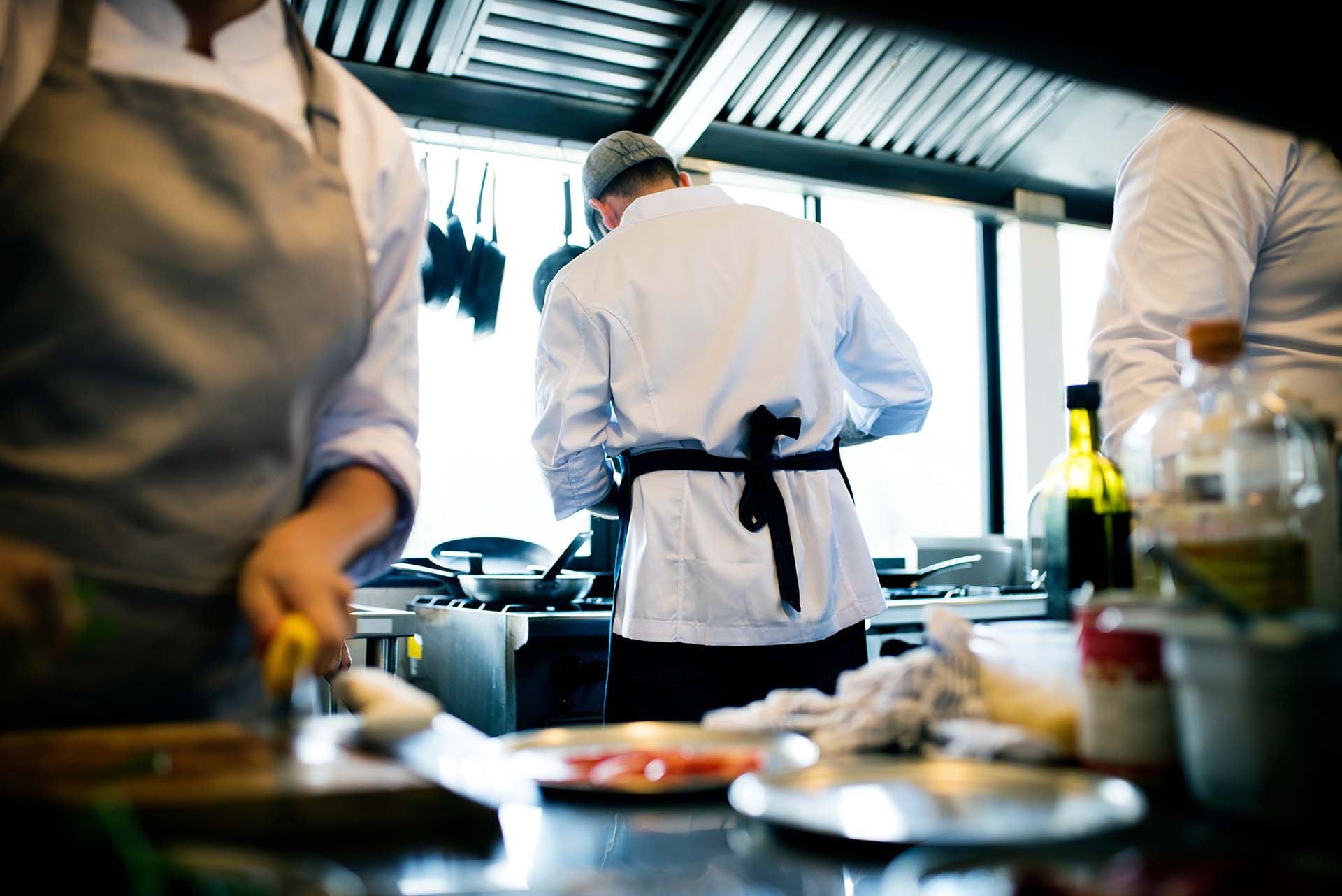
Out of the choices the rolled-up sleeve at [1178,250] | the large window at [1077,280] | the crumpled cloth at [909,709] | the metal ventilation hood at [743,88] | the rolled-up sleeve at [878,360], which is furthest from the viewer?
the large window at [1077,280]

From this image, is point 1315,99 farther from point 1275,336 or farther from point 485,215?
point 485,215

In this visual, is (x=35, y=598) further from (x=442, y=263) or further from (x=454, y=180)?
(x=454, y=180)

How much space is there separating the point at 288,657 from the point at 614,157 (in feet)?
5.17

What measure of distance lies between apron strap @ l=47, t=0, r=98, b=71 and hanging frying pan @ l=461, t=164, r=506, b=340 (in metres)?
1.79

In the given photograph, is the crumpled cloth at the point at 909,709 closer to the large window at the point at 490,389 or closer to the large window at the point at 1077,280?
the large window at the point at 490,389

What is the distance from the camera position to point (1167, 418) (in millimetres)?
818

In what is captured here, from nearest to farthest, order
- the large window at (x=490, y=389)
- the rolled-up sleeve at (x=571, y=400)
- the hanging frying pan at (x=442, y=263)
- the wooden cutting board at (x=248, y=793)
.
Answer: the wooden cutting board at (x=248, y=793)
the rolled-up sleeve at (x=571, y=400)
the hanging frying pan at (x=442, y=263)
the large window at (x=490, y=389)

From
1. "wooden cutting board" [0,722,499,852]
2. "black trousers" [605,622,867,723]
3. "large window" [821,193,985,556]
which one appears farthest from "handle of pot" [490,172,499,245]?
"wooden cutting board" [0,722,499,852]

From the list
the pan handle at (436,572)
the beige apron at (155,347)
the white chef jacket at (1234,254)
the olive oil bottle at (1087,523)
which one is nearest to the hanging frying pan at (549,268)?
the pan handle at (436,572)

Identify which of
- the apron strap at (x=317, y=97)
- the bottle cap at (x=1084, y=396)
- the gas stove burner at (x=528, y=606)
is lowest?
the gas stove burner at (x=528, y=606)

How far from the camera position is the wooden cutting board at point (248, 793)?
531 mm

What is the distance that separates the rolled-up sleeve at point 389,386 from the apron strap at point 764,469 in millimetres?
816

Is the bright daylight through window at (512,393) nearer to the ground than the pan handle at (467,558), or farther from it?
farther from it

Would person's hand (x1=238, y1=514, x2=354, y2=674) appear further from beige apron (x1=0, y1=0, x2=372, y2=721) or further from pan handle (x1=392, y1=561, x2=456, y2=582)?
pan handle (x1=392, y1=561, x2=456, y2=582)
